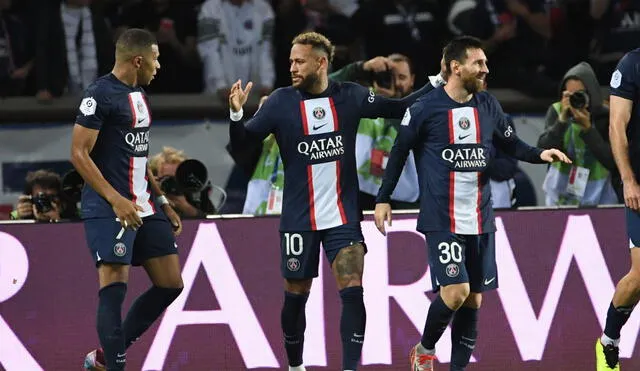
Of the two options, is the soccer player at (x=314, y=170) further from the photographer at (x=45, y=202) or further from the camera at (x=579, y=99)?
the camera at (x=579, y=99)

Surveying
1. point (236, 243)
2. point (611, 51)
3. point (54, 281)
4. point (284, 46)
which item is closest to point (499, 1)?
point (611, 51)

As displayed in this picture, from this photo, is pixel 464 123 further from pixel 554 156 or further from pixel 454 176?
pixel 554 156

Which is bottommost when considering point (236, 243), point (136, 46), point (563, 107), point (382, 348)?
point (382, 348)

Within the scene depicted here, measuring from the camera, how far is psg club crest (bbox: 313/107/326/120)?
910 centimetres

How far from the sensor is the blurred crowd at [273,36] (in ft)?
43.9

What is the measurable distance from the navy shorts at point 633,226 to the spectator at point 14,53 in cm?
655

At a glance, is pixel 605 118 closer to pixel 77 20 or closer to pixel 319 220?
pixel 319 220

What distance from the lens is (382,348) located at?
10.1 m

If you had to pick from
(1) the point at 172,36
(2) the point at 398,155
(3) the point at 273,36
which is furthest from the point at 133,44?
(3) the point at 273,36

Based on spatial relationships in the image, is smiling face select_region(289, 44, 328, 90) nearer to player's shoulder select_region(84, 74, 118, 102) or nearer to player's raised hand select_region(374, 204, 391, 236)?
player's raised hand select_region(374, 204, 391, 236)

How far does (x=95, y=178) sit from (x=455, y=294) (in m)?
2.32

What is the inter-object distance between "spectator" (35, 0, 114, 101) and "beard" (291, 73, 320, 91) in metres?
4.67

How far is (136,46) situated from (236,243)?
A: 6.55 ft

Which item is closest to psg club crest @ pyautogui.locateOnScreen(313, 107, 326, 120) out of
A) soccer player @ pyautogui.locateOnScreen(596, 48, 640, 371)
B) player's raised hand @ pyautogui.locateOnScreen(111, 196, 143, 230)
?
player's raised hand @ pyautogui.locateOnScreen(111, 196, 143, 230)
